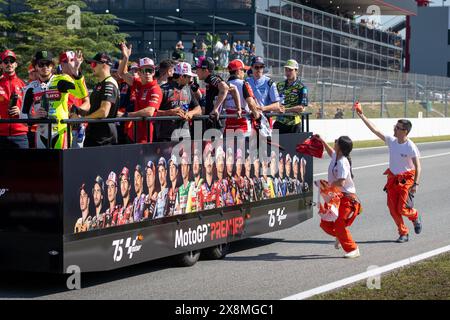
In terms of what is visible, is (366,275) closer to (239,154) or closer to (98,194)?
(239,154)

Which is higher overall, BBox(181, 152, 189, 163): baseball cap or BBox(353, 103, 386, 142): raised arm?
Answer: BBox(353, 103, 386, 142): raised arm

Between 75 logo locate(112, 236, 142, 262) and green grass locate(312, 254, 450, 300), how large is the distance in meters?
1.82

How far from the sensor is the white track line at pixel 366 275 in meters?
8.77

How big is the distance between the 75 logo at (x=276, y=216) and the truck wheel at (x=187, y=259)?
63.1 inches

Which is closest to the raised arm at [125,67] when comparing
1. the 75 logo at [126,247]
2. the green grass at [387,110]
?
the 75 logo at [126,247]

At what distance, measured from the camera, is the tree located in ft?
114

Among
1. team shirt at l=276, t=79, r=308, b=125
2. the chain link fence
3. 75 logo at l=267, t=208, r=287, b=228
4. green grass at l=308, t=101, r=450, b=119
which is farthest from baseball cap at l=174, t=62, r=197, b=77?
green grass at l=308, t=101, r=450, b=119

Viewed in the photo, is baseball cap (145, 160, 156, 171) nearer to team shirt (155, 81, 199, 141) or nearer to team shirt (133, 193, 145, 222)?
team shirt (133, 193, 145, 222)

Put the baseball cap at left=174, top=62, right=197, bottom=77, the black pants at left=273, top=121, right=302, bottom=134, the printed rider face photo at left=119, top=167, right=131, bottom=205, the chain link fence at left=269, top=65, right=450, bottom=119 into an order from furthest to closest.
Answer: the chain link fence at left=269, top=65, right=450, bottom=119 < the black pants at left=273, top=121, right=302, bottom=134 < the baseball cap at left=174, top=62, right=197, bottom=77 < the printed rider face photo at left=119, top=167, right=131, bottom=205

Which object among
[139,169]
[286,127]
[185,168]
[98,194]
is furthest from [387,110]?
[98,194]

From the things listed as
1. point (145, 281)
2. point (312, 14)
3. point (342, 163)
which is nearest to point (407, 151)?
point (342, 163)

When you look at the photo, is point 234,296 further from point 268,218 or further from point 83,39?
point 83,39

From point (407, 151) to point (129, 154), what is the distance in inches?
183
